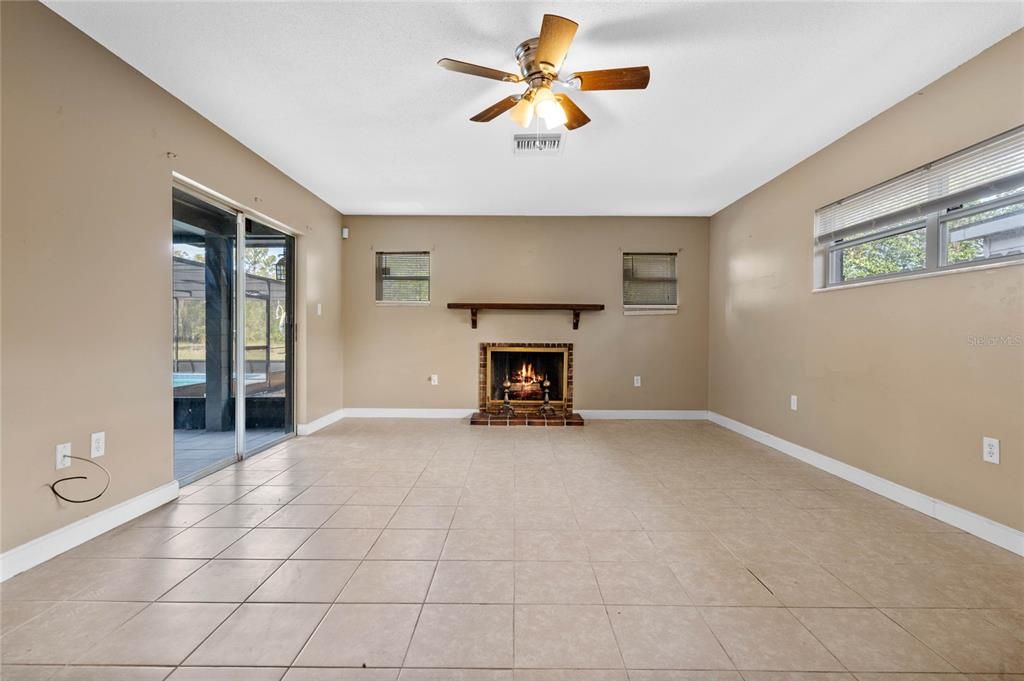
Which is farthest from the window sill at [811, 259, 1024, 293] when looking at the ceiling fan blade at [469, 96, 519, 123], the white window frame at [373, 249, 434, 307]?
the white window frame at [373, 249, 434, 307]

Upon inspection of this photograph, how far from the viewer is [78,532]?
193 centimetres

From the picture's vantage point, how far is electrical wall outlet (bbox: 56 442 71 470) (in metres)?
1.86

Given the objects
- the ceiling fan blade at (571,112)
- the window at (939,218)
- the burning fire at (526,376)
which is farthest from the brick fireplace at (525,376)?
the ceiling fan blade at (571,112)

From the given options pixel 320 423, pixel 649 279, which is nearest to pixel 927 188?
pixel 649 279

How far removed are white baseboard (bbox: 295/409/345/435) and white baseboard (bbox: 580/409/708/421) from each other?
295cm

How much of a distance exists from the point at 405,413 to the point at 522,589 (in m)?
3.62

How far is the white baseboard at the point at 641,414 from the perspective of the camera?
4.91 m

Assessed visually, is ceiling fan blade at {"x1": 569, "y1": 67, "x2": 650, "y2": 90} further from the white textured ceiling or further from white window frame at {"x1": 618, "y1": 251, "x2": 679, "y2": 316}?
white window frame at {"x1": 618, "y1": 251, "x2": 679, "y2": 316}

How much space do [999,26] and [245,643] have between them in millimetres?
4056

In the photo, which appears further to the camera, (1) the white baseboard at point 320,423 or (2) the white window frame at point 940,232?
(1) the white baseboard at point 320,423

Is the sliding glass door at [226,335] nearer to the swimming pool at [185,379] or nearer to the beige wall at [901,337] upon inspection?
the swimming pool at [185,379]

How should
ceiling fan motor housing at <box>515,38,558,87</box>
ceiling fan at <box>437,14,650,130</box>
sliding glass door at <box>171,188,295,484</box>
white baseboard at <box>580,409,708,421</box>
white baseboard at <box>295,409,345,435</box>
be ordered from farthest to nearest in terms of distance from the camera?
white baseboard at <box>580,409,708,421</box>, white baseboard at <box>295,409,345,435</box>, sliding glass door at <box>171,188,295,484</box>, ceiling fan motor housing at <box>515,38,558,87</box>, ceiling fan at <box>437,14,650,130</box>

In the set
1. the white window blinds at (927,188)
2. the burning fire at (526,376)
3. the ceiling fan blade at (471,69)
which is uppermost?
the ceiling fan blade at (471,69)

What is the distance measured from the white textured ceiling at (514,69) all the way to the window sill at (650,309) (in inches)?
68.6
